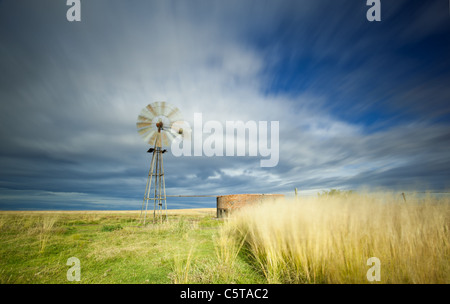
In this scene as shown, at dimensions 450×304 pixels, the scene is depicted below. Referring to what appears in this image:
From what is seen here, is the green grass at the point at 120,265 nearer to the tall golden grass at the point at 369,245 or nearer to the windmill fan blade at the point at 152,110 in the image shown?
the tall golden grass at the point at 369,245

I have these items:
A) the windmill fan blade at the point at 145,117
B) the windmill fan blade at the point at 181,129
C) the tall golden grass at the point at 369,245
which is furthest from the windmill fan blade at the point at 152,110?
the tall golden grass at the point at 369,245

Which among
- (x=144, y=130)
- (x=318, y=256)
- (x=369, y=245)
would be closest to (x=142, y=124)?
(x=144, y=130)

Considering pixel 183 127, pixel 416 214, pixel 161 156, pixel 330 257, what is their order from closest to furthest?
pixel 330 257
pixel 416 214
pixel 161 156
pixel 183 127

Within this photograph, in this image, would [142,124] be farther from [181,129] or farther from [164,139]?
[181,129]

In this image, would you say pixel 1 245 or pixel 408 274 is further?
pixel 1 245

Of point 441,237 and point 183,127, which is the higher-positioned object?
point 183,127

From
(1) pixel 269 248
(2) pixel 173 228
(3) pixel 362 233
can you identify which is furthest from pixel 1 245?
(3) pixel 362 233

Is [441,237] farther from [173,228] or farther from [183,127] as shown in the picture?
[183,127]

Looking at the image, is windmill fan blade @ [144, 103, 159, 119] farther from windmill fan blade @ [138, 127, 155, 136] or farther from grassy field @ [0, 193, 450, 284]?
grassy field @ [0, 193, 450, 284]

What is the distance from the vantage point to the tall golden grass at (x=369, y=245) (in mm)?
2598
